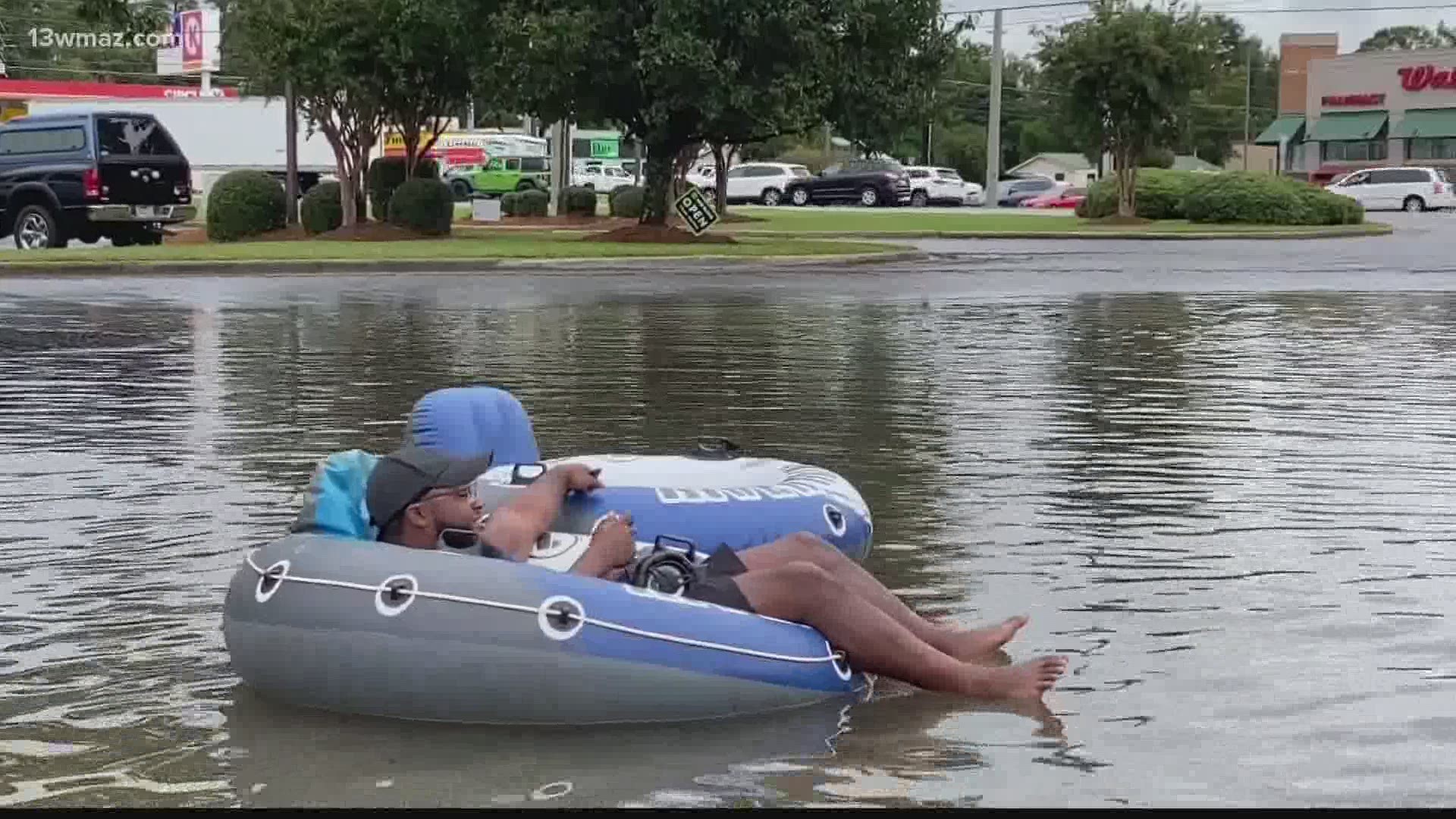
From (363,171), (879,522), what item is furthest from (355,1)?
(879,522)

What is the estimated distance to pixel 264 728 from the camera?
21.0 ft

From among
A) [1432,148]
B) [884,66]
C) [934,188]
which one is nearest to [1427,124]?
[1432,148]

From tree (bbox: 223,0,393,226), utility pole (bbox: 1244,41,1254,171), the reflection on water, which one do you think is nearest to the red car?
utility pole (bbox: 1244,41,1254,171)

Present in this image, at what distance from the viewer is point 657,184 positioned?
125 ft

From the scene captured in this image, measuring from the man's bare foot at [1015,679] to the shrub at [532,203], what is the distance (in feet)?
148

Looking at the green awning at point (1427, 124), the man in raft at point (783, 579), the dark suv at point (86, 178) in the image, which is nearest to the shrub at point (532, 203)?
the dark suv at point (86, 178)

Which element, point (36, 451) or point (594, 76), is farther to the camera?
point (594, 76)

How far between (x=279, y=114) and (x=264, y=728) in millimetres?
52752

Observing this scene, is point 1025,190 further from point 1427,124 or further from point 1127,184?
point 1127,184

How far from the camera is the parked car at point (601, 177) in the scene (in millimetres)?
76500

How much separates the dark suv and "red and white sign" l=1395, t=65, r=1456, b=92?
59.5m

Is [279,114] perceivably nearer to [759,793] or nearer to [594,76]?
[594,76]

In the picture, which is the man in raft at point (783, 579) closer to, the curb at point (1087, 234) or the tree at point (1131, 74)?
the curb at point (1087, 234)

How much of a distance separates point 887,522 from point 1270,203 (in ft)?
134
